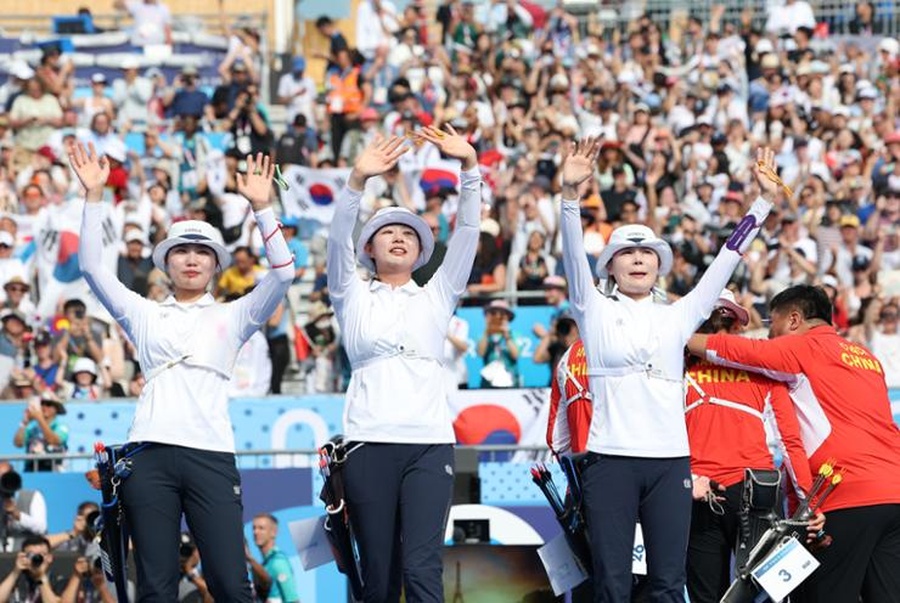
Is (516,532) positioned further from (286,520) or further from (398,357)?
(398,357)

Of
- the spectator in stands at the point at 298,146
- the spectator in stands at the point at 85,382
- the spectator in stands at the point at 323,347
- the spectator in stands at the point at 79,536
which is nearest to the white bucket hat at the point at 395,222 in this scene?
the spectator in stands at the point at 79,536

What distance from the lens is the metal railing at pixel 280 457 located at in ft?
43.0

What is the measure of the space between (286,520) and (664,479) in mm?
4731

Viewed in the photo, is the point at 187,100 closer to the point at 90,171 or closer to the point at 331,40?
the point at 331,40

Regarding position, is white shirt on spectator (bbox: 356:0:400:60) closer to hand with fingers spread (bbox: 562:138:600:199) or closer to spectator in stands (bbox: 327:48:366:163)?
spectator in stands (bbox: 327:48:366:163)

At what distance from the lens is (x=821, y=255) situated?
58.1 feet

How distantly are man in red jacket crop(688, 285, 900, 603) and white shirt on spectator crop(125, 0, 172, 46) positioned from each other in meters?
15.9

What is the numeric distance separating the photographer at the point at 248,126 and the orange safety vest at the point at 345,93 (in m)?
0.91

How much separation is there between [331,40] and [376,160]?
15.0 metres

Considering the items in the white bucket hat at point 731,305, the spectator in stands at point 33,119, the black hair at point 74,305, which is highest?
the spectator in stands at point 33,119

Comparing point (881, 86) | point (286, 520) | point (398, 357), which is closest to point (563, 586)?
point (398, 357)

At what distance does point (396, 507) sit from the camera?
335 inches

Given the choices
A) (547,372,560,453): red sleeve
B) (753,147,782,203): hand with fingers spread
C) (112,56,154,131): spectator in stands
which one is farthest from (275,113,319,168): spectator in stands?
(753,147,782,203): hand with fingers spread

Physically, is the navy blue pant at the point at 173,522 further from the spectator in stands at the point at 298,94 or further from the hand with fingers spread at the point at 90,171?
the spectator in stands at the point at 298,94
